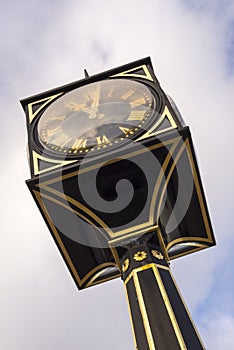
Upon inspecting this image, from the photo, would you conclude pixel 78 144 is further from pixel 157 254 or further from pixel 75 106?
pixel 157 254

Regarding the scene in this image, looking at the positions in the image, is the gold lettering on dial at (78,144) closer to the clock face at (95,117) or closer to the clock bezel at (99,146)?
the clock face at (95,117)

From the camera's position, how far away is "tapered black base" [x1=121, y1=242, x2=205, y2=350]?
4191 mm

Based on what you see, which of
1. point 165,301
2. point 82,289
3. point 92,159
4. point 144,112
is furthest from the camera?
point 82,289

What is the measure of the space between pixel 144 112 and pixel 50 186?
3.86 feet

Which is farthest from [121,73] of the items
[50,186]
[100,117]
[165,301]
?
[165,301]

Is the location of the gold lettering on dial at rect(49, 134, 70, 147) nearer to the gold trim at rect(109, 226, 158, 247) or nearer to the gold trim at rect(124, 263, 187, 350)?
the gold trim at rect(109, 226, 158, 247)

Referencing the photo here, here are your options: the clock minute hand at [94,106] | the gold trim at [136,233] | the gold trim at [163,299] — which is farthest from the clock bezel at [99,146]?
the gold trim at [163,299]

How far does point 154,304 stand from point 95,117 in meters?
2.10

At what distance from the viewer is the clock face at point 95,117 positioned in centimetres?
541

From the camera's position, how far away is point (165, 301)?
14.7ft

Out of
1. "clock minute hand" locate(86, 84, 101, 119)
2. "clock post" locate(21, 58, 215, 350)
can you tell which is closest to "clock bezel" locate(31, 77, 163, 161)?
"clock post" locate(21, 58, 215, 350)

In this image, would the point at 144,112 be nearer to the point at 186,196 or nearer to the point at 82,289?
the point at 186,196

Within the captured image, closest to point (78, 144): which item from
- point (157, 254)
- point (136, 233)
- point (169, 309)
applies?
point (136, 233)

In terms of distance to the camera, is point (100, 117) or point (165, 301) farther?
point (100, 117)
